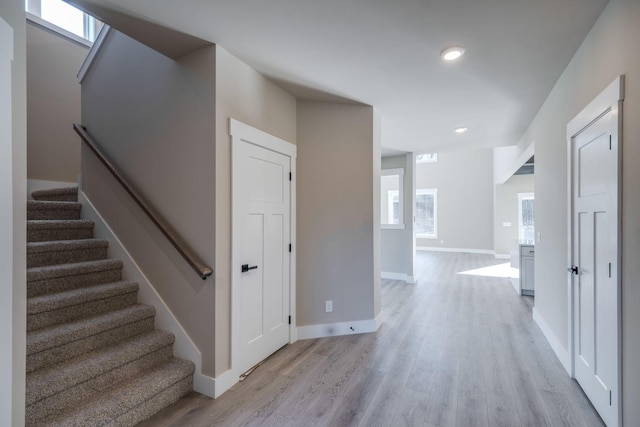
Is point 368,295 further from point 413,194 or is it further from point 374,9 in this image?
point 413,194

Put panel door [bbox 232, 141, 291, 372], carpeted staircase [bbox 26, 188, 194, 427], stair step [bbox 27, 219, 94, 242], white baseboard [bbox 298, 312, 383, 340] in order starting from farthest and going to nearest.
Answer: white baseboard [bbox 298, 312, 383, 340] < stair step [bbox 27, 219, 94, 242] < panel door [bbox 232, 141, 291, 372] < carpeted staircase [bbox 26, 188, 194, 427]

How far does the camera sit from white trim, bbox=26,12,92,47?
3.77m

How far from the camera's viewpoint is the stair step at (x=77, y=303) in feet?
6.87

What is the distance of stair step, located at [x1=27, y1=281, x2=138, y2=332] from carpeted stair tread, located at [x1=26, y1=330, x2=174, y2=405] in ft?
1.13

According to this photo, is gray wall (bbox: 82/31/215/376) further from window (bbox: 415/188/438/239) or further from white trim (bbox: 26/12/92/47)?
window (bbox: 415/188/438/239)

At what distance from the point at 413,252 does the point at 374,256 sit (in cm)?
292

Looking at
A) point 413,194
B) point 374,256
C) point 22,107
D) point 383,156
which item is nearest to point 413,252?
point 413,194

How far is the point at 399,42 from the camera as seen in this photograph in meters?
2.22

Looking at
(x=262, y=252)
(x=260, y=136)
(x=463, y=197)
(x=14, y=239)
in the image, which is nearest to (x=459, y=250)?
(x=463, y=197)

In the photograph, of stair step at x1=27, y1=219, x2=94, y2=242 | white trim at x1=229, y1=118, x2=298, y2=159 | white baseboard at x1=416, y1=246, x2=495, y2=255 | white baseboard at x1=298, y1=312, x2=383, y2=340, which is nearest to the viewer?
white trim at x1=229, y1=118, x2=298, y2=159

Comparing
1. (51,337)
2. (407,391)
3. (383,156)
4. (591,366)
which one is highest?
(383,156)

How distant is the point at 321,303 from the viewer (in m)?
3.40

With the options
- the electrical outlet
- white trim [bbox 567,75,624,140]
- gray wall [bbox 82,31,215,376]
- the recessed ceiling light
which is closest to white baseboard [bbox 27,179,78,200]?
gray wall [bbox 82,31,215,376]

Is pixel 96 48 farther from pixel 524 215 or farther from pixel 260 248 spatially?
pixel 524 215
